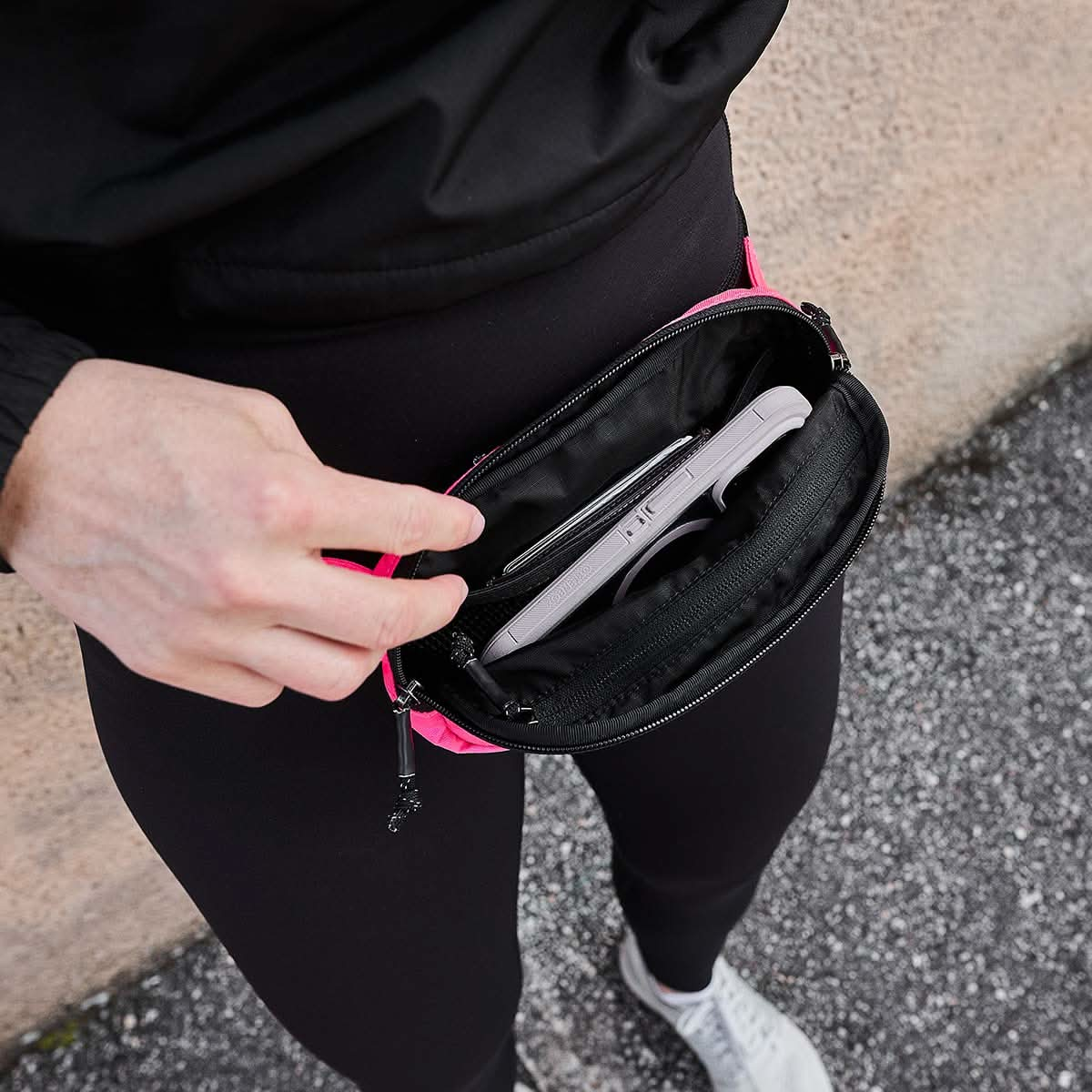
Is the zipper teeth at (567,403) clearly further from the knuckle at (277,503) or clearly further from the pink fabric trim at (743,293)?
the knuckle at (277,503)

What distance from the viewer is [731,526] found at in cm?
73

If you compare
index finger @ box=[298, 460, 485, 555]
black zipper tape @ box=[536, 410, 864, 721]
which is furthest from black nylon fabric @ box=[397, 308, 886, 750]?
index finger @ box=[298, 460, 485, 555]

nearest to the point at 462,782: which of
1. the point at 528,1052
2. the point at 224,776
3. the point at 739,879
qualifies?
the point at 224,776

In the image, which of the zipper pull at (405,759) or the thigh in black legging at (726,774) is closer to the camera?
the zipper pull at (405,759)

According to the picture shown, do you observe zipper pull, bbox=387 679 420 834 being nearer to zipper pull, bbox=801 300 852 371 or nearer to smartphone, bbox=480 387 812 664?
smartphone, bbox=480 387 812 664

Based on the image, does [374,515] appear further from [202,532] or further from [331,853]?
[331,853]

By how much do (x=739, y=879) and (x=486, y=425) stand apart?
1.98 ft

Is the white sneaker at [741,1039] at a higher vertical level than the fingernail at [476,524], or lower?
lower

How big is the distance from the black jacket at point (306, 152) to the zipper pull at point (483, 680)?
0.22 metres

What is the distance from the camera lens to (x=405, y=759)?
656mm

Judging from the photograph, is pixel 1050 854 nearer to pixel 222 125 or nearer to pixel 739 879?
pixel 739 879

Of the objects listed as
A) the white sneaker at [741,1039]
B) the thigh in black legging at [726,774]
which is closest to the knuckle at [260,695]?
the thigh in black legging at [726,774]

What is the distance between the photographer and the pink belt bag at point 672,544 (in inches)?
25.2

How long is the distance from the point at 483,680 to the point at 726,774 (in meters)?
0.29
